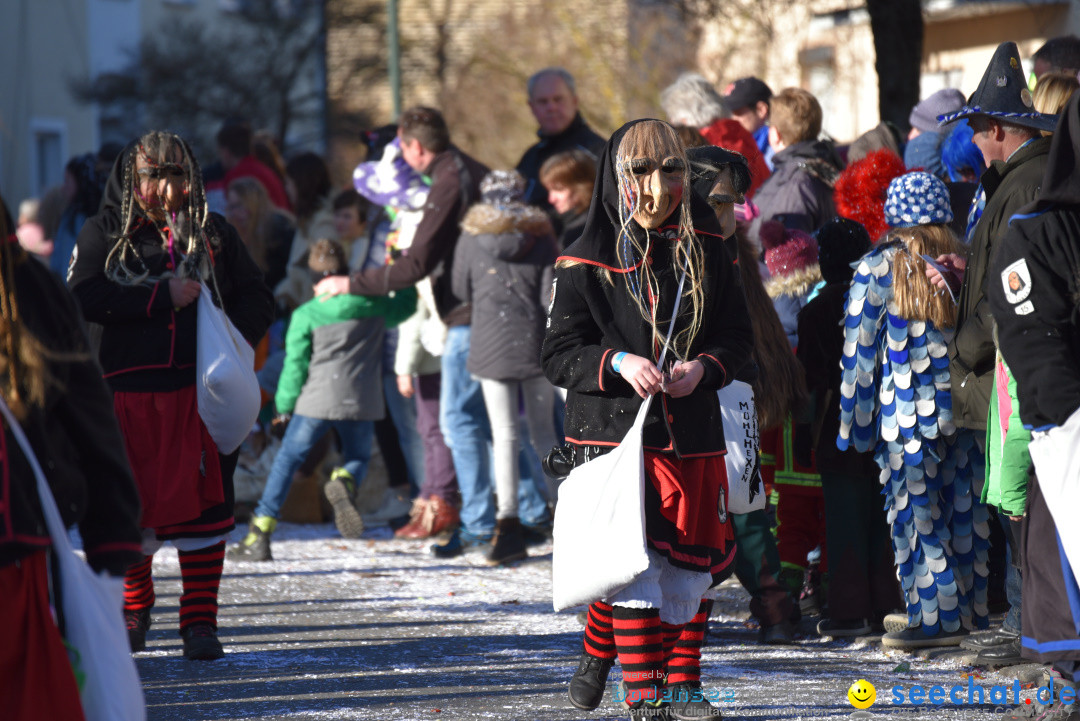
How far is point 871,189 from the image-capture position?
6.77 meters

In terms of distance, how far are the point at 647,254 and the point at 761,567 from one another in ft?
6.28

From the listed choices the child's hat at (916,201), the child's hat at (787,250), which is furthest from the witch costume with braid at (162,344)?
the child's hat at (916,201)

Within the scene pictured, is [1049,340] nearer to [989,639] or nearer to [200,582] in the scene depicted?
[989,639]

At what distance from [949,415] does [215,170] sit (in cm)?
727

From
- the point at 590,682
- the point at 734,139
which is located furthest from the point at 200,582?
the point at 734,139

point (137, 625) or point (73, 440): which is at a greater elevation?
point (73, 440)

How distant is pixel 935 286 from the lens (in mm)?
5555

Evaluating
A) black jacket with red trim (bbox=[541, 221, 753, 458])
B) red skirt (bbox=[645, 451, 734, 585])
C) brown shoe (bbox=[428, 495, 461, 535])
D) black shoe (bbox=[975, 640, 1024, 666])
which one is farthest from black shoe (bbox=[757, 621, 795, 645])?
brown shoe (bbox=[428, 495, 461, 535])

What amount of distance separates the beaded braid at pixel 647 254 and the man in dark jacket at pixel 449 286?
3.57 metres

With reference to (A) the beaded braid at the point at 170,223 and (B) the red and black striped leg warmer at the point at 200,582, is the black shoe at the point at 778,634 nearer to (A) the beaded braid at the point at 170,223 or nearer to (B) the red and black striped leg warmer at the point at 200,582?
(B) the red and black striped leg warmer at the point at 200,582

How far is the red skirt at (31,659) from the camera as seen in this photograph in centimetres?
288

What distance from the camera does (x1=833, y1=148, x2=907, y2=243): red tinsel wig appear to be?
6.75 meters

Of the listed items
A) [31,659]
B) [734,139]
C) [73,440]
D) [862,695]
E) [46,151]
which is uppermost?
[46,151]

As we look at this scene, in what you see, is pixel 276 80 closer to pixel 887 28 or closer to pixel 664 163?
pixel 887 28
